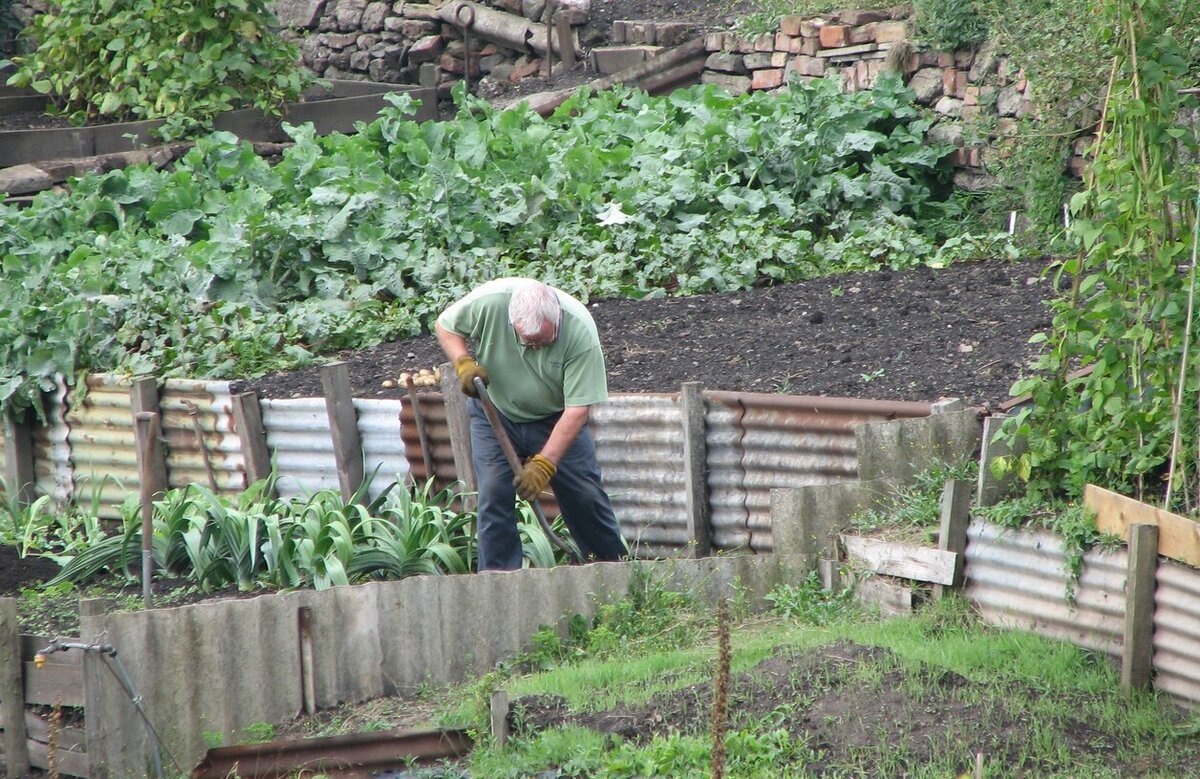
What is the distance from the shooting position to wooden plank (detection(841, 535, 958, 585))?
549cm

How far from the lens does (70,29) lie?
1227 centimetres

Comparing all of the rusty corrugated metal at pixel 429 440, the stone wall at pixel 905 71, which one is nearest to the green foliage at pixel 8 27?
the stone wall at pixel 905 71

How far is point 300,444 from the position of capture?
24.5 feet

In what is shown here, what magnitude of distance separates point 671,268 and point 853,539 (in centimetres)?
374

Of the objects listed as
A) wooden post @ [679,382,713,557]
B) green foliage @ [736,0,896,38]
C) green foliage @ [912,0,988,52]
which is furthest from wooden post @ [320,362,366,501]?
green foliage @ [736,0,896,38]

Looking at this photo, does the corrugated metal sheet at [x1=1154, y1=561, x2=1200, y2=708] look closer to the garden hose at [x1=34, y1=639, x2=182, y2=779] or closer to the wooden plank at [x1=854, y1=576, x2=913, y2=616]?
the wooden plank at [x1=854, y1=576, x2=913, y2=616]

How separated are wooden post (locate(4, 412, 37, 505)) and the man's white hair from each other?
385 centimetres

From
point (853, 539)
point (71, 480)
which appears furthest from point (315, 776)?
point (71, 480)

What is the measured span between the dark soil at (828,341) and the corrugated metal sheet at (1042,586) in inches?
46.2

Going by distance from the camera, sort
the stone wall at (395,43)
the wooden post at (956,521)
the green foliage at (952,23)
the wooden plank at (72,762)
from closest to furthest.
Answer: the wooden plank at (72,762) < the wooden post at (956,521) < the green foliage at (952,23) < the stone wall at (395,43)

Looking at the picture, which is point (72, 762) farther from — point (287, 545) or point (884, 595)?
point (884, 595)

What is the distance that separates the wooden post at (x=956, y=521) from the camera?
5.44 metres

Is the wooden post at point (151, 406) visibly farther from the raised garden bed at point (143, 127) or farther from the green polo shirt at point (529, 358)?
the raised garden bed at point (143, 127)

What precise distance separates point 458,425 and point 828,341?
2.17 m
